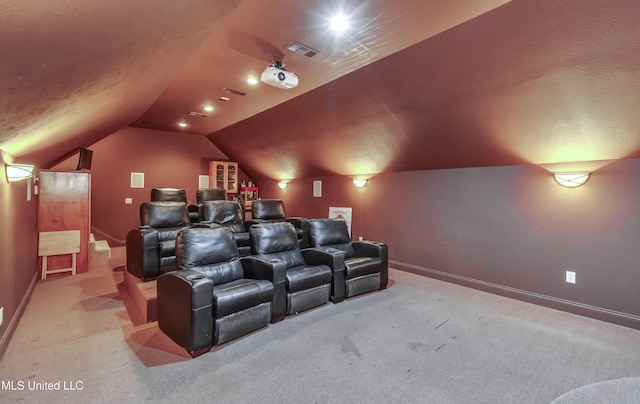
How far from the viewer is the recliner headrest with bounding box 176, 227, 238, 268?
10.1ft

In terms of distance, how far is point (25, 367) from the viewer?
92.8 inches

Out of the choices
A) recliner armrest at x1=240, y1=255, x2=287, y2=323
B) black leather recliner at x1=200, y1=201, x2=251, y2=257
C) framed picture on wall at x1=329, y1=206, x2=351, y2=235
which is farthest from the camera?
framed picture on wall at x1=329, y1=206, x2=351, y2=235

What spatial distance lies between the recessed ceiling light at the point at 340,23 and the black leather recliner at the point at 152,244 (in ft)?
10.9

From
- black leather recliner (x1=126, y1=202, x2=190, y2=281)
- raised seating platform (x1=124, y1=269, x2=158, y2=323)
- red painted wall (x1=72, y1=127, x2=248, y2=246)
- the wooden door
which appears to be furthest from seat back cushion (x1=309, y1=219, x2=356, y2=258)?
red painted wall (x1=72, y1=127, x2=248, y2=246)

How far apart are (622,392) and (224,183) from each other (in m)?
8.11

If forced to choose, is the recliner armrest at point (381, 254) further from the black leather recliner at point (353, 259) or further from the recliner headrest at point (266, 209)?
the recliner headrest at point (266, 209)

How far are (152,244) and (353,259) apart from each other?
8.84 ft

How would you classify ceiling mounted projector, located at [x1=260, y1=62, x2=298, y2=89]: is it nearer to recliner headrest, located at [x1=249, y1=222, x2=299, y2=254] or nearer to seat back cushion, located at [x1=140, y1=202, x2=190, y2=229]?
recliner headrest, located at [x1=249, y1=222, x2=299, y2=254]

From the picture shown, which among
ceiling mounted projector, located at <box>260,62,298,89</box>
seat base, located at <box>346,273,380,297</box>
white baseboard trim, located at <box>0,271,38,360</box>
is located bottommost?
white baseboard trim, located at <box>0,271,38,360</box>

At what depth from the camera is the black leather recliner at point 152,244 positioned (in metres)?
3.93

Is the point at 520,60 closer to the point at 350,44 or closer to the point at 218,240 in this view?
the point at 350,44

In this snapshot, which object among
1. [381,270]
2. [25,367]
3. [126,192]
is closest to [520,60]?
[381,270]

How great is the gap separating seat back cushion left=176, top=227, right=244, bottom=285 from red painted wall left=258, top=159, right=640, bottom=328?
10.3 feet

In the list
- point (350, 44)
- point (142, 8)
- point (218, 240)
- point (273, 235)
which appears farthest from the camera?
point (273, 235)
